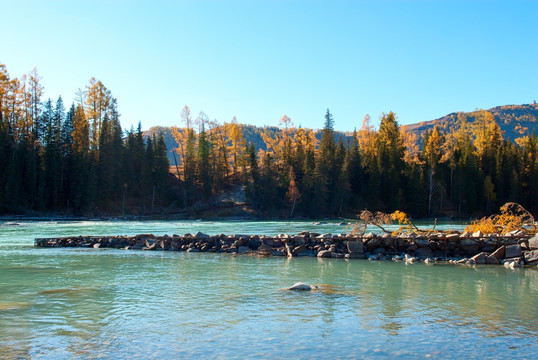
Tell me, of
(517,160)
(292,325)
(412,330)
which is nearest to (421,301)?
(412,330)

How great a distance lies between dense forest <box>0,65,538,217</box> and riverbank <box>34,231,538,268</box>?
5018cm

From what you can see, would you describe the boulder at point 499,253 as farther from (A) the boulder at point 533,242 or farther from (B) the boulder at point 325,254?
(B) the boulder at point 325,254

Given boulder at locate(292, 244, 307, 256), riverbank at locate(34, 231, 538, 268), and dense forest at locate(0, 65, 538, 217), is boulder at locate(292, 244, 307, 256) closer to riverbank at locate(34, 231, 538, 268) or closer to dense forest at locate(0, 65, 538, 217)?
riverbank at locate(34, 231, 538, 268)

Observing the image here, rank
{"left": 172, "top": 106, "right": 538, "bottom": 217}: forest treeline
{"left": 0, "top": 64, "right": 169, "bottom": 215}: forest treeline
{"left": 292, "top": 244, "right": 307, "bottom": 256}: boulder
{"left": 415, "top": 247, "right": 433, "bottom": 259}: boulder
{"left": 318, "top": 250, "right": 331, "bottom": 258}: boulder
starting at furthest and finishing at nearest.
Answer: {"left": 172, "top": 106, "right": 538, "bottom": 217}: forest treeline
{"left": 0, "top": 64, "right": 169, "bottom": 215}: forest treeline
{"left": 292, "top": 244, "right": 307, "bottom": 256}: boulder
{"left": 318, "top": 250, "right": 331, "bottom": 258}: boulder
{"left": 415, "top": 247, "right": 433, "bottom": 259}: boulder

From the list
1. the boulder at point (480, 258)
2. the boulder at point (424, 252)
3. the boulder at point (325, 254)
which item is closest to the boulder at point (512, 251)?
the boulder at point (480, 258)

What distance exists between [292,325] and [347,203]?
69647mm

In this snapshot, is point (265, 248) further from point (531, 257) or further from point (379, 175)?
point (379, 175)

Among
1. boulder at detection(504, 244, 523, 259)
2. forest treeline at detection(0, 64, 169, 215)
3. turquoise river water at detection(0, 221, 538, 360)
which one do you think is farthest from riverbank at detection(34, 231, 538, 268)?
forest treeline at detection(0, 64, 169, 215)

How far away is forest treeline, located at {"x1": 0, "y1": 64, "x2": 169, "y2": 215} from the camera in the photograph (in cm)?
6688

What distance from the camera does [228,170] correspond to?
287 feet

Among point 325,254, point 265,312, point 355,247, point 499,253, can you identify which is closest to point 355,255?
point 355,247

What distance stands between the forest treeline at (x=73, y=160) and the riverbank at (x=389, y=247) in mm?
48392

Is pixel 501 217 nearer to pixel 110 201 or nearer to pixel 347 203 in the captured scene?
pixel 347 203

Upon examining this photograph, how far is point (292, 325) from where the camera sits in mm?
9320
